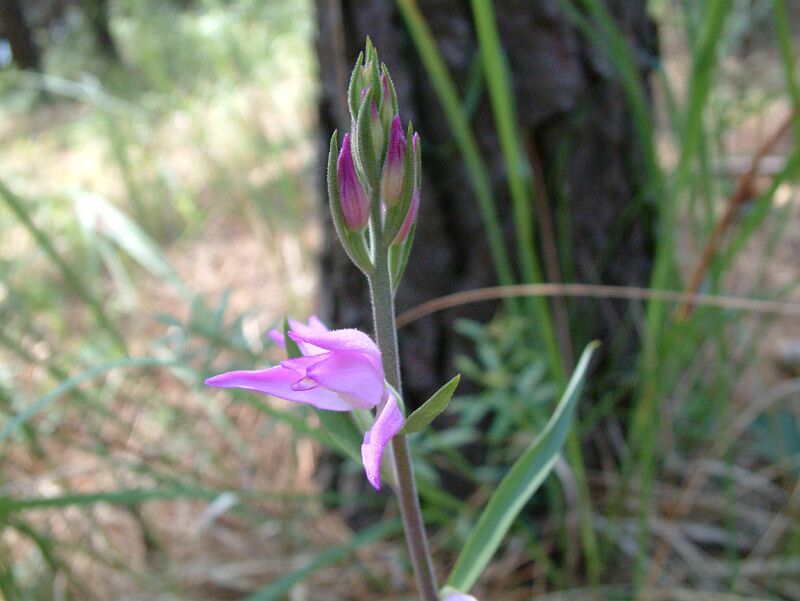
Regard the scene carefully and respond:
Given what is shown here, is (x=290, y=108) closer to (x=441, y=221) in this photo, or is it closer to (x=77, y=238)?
(x=77, y=238)

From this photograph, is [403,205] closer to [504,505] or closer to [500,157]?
[504,505]

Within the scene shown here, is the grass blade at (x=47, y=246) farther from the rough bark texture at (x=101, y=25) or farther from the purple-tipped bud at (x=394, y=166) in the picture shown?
the rough bark texture at (x=101, y=25)

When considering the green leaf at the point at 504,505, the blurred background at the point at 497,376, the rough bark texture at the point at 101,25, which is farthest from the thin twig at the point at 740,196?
the rough bark texture at the point at 101,25

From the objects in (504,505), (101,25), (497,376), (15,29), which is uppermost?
(101,25)

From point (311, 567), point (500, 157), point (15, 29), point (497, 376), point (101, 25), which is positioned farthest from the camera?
point (101, 25)

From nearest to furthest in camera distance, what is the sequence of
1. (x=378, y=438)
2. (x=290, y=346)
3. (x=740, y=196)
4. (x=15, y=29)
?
1. (x=378, y=438)
2. (x=290, y=346)
3. (x=740, y=196)
4. (x=15, y=29)

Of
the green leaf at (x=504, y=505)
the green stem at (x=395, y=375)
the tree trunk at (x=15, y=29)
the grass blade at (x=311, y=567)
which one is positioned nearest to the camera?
the green stem at (x=395, y=375)

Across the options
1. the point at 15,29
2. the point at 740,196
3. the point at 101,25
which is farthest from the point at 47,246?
the point at 101,25

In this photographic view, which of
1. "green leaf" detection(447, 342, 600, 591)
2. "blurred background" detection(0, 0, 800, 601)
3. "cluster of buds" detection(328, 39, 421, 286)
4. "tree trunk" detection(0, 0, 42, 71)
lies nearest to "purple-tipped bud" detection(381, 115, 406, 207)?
"cluster of buds" detection(328, 39, 421, 286)

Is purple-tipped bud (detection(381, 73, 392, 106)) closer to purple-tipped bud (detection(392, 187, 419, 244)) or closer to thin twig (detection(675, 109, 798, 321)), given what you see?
purple-tipped bud (detection(392, 187, 419, 244))
